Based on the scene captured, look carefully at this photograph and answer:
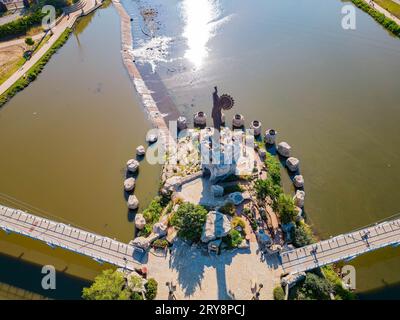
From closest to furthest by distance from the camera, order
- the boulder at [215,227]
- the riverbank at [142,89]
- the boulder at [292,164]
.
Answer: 1. the boulder at [215,227]
2. the boulder at [292,164]
3. the riverbank at [142,89]

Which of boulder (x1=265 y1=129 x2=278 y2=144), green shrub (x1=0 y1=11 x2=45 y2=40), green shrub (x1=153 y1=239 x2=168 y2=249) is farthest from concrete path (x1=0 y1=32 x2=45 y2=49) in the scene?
green shrub (x1=153 y1=239 x2=168 y2=249)

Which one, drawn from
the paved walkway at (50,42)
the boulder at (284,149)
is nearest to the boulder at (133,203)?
the boulder at (284,149)

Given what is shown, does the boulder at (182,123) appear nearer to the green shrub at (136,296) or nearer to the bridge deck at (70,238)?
the bridge deck at (70,238)

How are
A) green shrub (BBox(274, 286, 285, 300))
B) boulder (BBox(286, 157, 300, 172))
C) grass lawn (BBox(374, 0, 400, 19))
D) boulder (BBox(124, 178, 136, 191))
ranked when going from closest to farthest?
green shrub (BBox(274, 286, 285, 300))
boulder (BBox(124, 178, 136, 191))
boulder (BBox(286, 157, 300, 172))
grass lawn (BBox(374, 0, 400, 19))

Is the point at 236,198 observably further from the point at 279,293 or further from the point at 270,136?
the point at 270,136

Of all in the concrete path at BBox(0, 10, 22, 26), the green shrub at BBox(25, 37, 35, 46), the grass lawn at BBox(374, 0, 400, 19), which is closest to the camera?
the green shrub at BBox(25, 37, 35, 46)

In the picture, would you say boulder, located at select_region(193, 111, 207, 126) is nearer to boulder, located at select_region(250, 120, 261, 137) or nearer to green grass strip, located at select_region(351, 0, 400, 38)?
boulder, located at select_region(250, 120, 261, 137)
